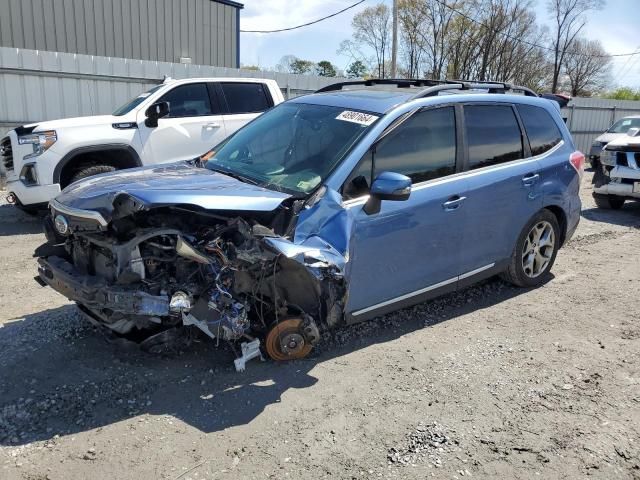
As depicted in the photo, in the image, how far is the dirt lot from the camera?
9.49 feet

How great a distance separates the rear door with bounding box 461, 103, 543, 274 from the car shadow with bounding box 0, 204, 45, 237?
5.87 meters

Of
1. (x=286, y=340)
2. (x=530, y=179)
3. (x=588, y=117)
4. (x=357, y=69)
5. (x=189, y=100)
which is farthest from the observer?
(x=357, y=69)

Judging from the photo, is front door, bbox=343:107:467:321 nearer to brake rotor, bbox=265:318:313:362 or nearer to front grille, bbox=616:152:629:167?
brake rotor, bbox=265:318:313:362

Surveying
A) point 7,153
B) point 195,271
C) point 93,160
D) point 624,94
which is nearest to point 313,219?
point 195,271

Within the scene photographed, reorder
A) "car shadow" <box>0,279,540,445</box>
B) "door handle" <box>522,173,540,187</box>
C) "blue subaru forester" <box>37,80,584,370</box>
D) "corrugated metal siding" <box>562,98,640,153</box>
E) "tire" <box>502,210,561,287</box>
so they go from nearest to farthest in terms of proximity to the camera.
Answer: "car shadow" <box>0,279,540,445</box> → "blue subaru forester" <box>37,80,584,370</box> → "door handle" <box>522,173,540,187</box> → "tire" <box>502,210,561,287</box> → "corrugated metal siding" <box>562,98,640,153</box>

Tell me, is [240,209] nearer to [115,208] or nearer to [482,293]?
[115,208]

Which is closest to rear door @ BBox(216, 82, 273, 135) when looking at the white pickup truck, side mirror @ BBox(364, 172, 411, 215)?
the white pickup truck

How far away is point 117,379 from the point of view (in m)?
3.55

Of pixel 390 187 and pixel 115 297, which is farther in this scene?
pixel 390 187

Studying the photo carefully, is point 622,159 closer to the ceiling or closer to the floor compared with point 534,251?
closer to the ceiling

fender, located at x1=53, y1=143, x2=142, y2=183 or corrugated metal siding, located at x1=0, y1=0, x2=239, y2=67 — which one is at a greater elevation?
corrugated metal siding, located at x1=0, y1=0, x2=239, y2=67

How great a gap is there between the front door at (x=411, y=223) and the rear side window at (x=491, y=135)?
215 millimetres

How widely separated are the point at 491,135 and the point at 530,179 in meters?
0.58

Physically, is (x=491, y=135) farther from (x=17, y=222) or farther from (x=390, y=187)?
(x=17, y=222)
